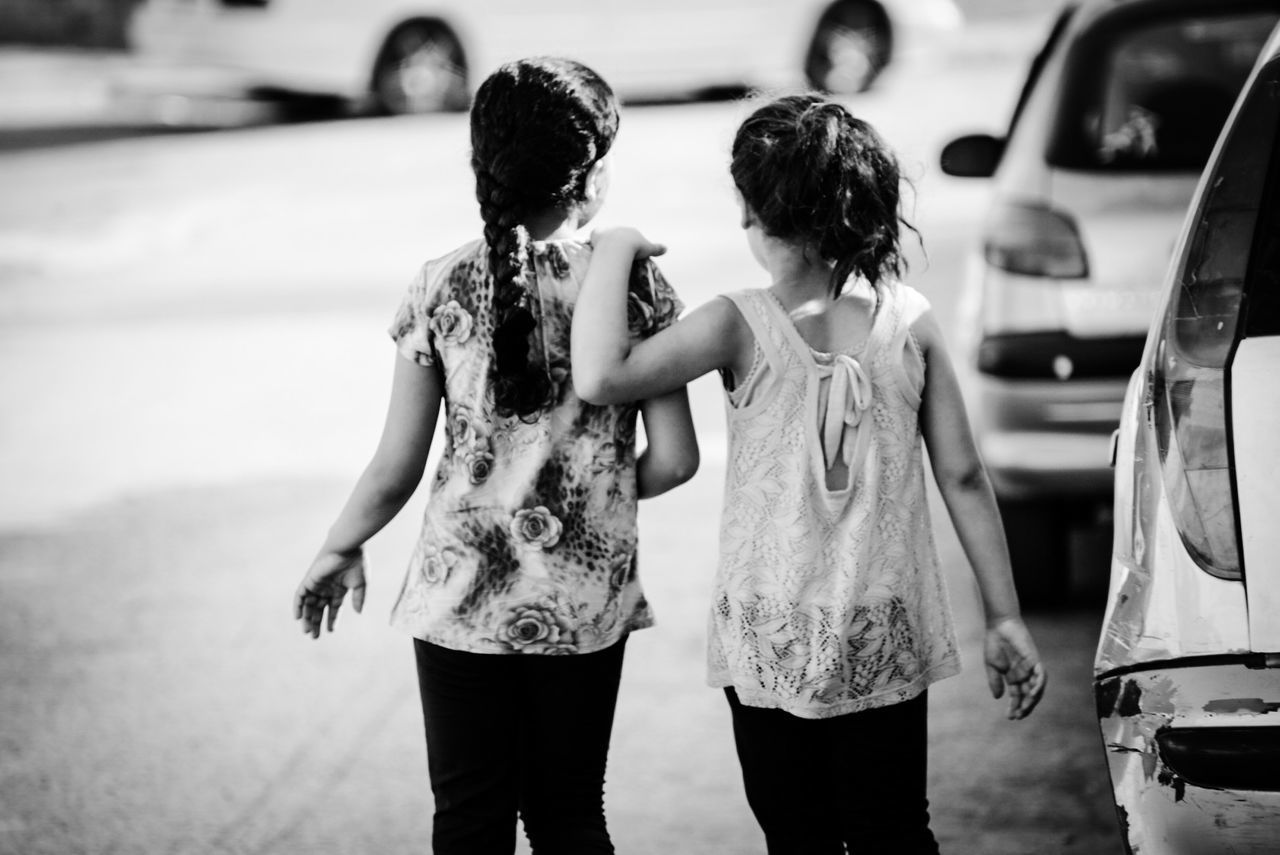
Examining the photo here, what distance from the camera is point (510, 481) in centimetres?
258

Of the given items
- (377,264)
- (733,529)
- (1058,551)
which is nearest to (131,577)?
(1058,551)

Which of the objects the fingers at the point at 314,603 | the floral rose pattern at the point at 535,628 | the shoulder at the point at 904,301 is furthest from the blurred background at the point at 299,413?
the fingers at the point at 314,603

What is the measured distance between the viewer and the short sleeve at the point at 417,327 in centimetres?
260

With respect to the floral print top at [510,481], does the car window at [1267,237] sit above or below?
above

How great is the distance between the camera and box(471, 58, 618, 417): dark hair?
2.49m

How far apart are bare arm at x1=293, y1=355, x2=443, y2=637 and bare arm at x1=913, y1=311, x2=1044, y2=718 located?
0.78 metres

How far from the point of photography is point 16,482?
6.89 meters

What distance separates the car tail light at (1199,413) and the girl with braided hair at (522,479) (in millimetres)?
742

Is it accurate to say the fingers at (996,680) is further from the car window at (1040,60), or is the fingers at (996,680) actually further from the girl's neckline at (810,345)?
the car window at (1040,60)

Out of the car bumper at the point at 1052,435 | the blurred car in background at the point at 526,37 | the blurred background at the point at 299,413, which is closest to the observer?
the blurred background at the point at 299,413

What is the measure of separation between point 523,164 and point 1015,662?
42.9 inches

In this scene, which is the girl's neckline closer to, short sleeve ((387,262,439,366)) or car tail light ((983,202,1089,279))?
short sleeve ((387,262,439,366))

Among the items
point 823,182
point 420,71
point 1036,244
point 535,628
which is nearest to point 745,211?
point 823,182

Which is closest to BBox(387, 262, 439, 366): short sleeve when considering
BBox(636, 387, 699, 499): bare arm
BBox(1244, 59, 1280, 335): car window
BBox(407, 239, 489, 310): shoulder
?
BBox(407, 239, 489, 310): shoulder
